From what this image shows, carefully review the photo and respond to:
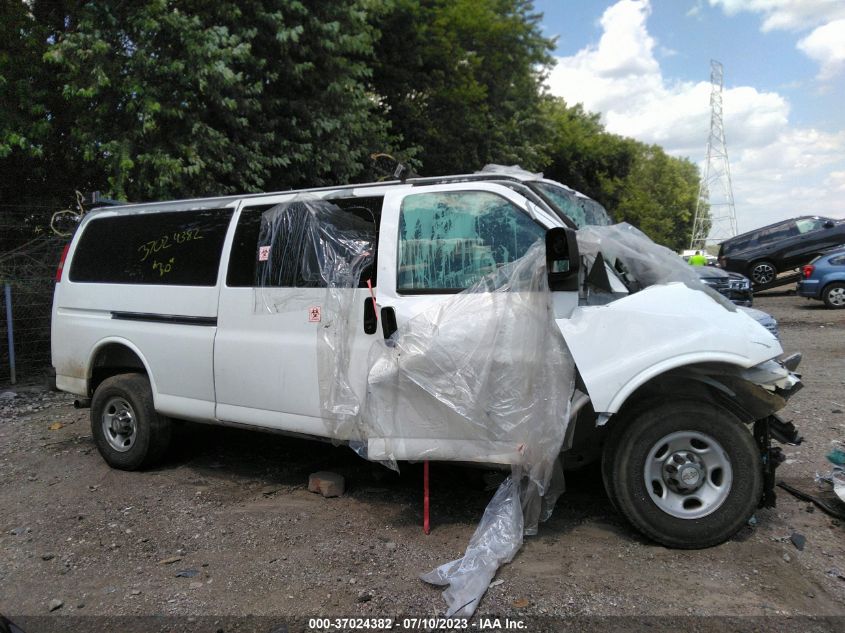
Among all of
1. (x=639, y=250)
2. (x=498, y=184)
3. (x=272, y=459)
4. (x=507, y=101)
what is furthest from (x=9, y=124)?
(x=507, y=101)

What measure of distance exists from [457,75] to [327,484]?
45.1 ft

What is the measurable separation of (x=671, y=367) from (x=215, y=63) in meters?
7.08

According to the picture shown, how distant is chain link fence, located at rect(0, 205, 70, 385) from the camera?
855 cm

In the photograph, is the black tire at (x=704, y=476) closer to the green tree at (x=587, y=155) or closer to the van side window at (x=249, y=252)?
the van side window at (x=249, y=252)

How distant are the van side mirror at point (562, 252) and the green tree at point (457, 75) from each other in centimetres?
1137

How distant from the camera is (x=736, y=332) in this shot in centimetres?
342

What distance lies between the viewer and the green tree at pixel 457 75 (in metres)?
15.2

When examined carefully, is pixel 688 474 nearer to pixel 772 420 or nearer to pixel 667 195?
pixel 772 420

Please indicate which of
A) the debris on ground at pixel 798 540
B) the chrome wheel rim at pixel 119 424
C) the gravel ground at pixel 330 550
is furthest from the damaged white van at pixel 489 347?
the chrome wheel rim at pixel 119 424

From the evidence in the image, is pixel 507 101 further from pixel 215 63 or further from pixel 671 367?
pixel 671 367

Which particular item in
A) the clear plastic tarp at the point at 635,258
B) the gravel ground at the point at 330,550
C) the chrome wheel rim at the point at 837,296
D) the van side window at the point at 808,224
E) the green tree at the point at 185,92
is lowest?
the gravel ground at the point at 330,550

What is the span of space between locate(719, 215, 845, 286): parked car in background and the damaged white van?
15.9 m

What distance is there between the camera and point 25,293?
28.5ft

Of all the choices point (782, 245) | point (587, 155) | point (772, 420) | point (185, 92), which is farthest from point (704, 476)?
point (587, 155)
